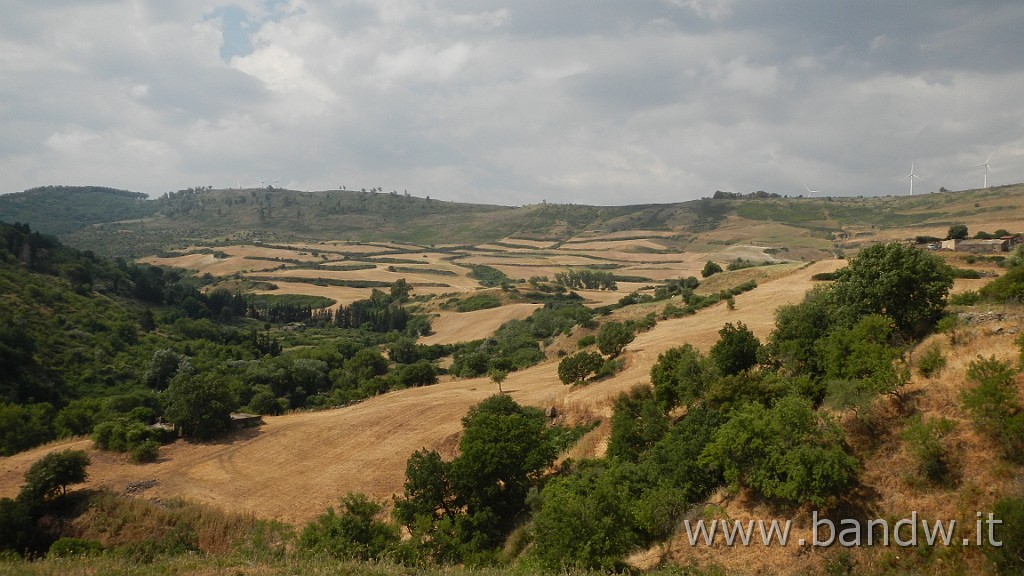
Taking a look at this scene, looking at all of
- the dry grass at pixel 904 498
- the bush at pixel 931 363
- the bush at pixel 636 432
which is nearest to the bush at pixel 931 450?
the dry grass at pixel 904 498

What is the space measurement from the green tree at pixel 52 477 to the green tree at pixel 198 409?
10.8 metres

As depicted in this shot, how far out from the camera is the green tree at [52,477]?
3038 centimetres

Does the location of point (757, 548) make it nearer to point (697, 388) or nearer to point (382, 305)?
point (697, 388)

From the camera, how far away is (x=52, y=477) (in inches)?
1210

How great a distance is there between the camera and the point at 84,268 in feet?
326

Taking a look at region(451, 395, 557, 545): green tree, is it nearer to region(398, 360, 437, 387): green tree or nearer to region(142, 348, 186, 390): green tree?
region(398, 360, 437, 387): green tree

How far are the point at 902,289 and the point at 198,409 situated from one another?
157 feet

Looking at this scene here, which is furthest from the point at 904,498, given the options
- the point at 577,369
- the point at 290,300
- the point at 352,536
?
the point at 290,300

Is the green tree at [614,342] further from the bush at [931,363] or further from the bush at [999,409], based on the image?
the bush at [999,409]

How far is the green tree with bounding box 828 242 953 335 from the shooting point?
25234 millimetres

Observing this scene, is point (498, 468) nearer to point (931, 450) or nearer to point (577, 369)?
point (931, 450)

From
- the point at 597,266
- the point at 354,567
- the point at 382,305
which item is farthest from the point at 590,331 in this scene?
the point at 597,266

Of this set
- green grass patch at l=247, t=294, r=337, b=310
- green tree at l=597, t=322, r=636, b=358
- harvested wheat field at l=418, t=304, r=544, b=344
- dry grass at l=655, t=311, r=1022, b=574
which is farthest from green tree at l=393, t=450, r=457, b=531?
green grass patch at l=247, t=294, r=337, b=310

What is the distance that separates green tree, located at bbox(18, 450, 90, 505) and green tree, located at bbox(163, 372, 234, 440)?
35.5 ft
